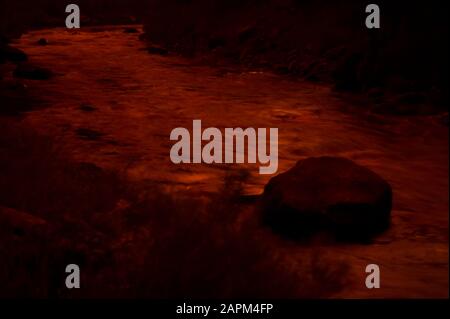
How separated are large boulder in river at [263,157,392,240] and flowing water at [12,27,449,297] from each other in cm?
20

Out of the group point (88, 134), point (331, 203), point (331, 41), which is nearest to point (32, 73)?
point (88, 134)

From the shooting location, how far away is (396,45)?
8.69 meters

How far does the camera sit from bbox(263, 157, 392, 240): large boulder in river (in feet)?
18.5

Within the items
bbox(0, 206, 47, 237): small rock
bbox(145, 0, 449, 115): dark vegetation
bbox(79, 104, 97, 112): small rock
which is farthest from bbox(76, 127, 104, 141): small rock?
bbox(0, 206, 47, 237): small rock

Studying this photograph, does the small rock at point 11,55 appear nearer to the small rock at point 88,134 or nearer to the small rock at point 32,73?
the small rock at point 32,73

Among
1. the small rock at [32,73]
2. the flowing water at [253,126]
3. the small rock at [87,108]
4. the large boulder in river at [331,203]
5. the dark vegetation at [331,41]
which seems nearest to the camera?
the flowing water at [253,126]

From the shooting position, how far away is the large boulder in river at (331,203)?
5652 mm

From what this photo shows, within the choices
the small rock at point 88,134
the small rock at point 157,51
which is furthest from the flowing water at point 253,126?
the small rock at point 157,51

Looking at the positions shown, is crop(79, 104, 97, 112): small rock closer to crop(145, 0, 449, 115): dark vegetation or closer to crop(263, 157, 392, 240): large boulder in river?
crop(145, 0, 449, 115): dark vegetation

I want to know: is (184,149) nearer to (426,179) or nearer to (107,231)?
(107,231)

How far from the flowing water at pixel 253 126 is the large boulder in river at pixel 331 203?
20 centimetres

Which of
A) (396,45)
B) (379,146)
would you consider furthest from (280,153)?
(396,45)
